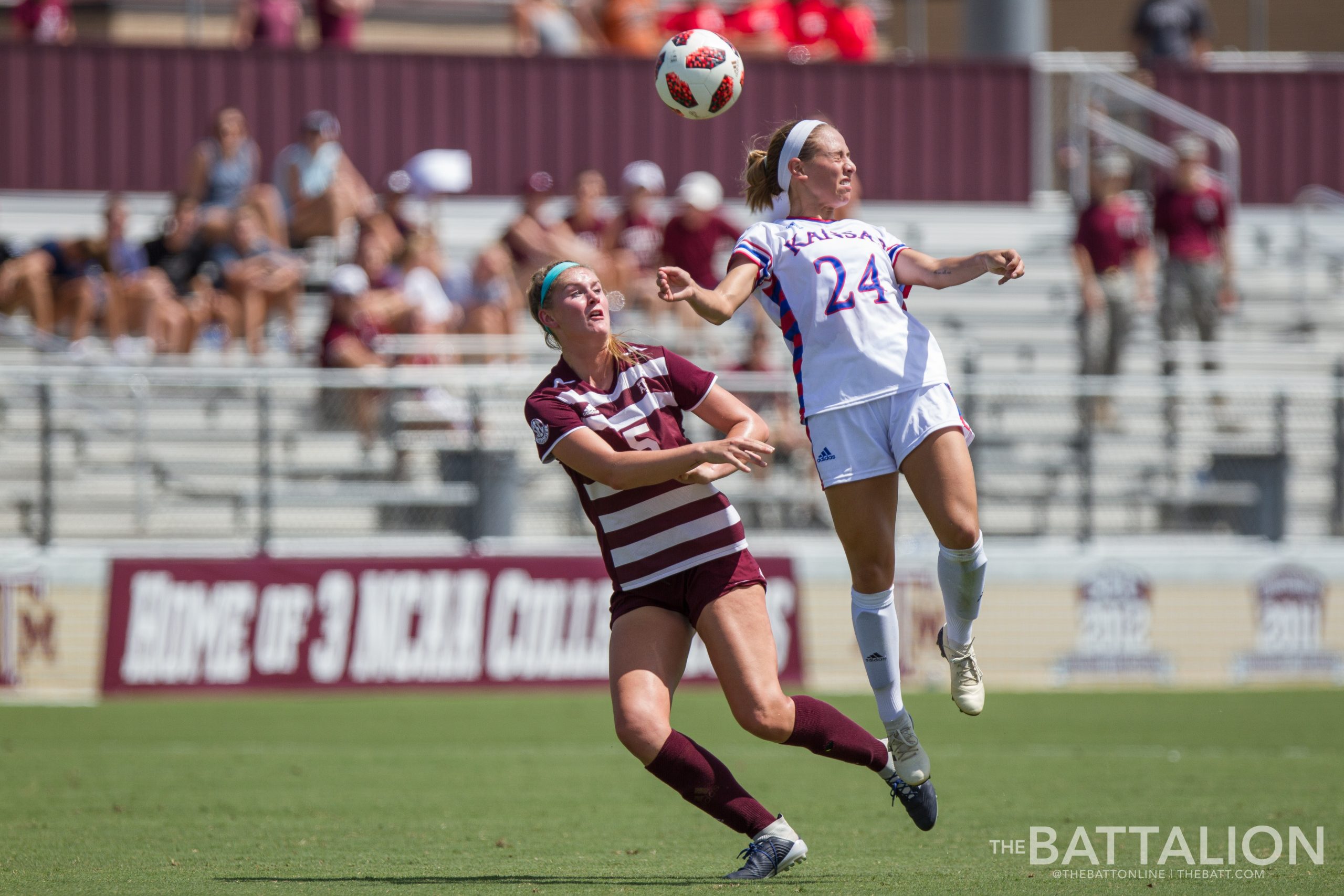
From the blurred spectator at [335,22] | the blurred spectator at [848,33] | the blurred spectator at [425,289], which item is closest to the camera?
the blurred spectator at [425,289]

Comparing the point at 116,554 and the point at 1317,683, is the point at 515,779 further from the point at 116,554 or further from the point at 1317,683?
the point at 1317,683

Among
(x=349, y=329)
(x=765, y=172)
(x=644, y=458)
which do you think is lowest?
(x=644, y=458)

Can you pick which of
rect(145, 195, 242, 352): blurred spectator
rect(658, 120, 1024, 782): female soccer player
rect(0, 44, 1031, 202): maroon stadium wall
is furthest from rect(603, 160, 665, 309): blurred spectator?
rect(658, 120, 1024, 782): female soccer player

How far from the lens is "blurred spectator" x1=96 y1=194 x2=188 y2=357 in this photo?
44.6 feet

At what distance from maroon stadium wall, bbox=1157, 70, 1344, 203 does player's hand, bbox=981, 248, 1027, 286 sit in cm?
1324

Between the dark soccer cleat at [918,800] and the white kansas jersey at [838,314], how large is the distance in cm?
138

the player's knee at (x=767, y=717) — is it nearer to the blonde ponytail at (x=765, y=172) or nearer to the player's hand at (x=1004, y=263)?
the player's hand at (x=1004, y=263)

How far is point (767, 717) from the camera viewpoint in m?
5.57

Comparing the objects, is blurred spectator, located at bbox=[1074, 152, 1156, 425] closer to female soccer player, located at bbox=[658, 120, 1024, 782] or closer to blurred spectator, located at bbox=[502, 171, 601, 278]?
blurred spectator, located at bbox=[502, 171, 601, 278]

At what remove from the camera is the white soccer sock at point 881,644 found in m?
6.23

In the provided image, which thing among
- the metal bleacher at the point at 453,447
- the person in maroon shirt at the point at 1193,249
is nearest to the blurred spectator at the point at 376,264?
the metal bleacher at the point at 453,447

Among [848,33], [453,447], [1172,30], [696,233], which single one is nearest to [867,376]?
[453,447]

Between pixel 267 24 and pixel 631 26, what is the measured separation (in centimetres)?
376

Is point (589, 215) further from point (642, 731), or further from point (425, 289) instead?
point (642, 731)
